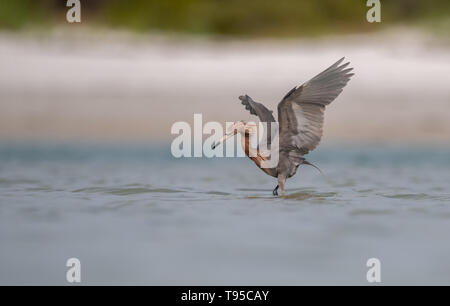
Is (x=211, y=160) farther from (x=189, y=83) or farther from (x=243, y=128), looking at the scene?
(x=189, y=83)

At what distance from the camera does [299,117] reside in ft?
21.5

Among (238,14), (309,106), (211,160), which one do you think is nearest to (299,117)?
(309,106)

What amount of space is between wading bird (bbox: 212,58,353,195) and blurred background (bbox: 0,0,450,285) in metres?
0.37

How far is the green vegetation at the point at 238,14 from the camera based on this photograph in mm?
16250

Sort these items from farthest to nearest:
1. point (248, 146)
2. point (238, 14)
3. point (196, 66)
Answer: point (238, 14) → point (196, 66) → point (248, 146)

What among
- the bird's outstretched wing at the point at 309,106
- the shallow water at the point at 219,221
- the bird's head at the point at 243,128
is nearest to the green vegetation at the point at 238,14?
the shallow water at the point at 219,221

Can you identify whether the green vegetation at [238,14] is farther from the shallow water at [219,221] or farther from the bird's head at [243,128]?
the bird's head at [243,128]

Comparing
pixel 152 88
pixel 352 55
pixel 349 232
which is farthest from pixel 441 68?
pixel 349 232

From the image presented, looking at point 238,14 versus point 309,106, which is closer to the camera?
point 309,106

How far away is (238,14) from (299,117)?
1135 centimetres

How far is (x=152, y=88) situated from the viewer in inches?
512

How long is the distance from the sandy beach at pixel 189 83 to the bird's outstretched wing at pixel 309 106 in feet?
13.5
